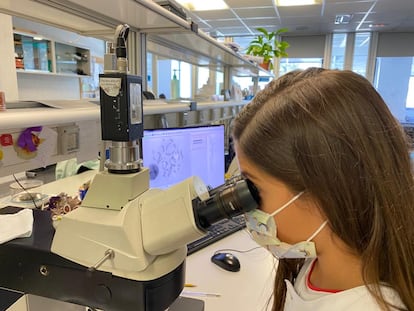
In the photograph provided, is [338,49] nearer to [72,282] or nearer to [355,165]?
[355,165]

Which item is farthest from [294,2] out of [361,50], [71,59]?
[71,59]

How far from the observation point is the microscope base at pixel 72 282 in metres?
0.49

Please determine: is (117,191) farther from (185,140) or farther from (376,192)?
(185,140)

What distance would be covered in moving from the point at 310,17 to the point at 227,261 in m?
4.87

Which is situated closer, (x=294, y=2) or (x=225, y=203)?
(x=225, y=203)

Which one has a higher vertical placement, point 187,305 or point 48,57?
point 48,57

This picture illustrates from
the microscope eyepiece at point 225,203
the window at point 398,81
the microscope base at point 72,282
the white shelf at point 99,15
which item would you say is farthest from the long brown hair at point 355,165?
the window at point 398,81

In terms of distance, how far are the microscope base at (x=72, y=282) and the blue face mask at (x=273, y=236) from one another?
7.4 inches

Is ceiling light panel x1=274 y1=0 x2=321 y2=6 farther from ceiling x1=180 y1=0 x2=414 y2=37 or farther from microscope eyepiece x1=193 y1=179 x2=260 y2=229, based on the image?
microscope eyepiece x1=193 y1=179 x2=260 y2=229

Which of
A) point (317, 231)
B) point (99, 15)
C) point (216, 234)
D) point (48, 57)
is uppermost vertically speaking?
point (48, 57)

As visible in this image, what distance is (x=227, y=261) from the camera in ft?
3.50

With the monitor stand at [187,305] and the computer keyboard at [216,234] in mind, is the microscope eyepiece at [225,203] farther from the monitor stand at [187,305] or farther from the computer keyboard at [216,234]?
the computer keyboard at [216,234]

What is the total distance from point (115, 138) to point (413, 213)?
533 mm

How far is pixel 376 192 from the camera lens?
58 cm
